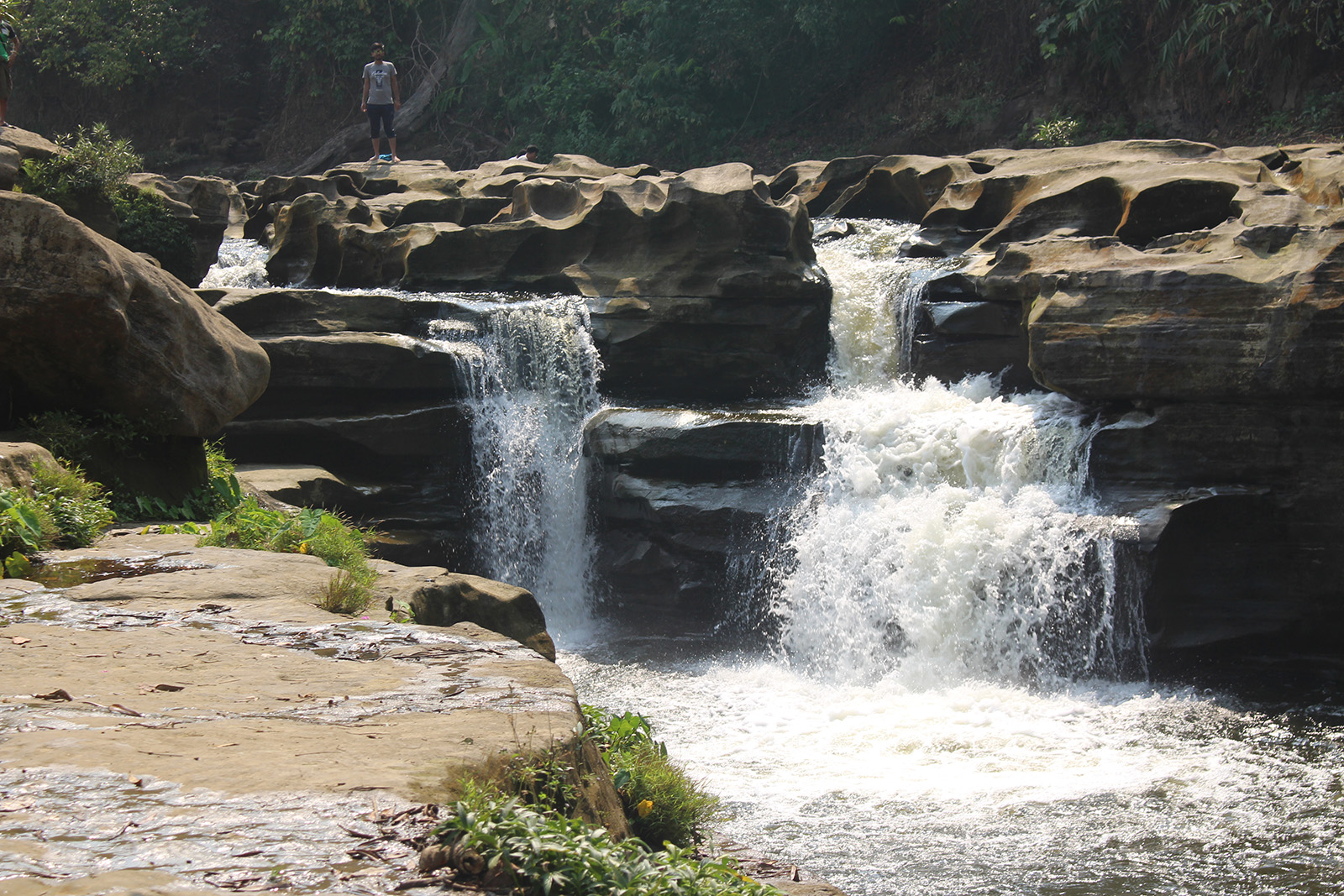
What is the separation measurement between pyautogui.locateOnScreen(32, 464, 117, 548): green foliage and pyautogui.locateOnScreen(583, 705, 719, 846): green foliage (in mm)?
3324

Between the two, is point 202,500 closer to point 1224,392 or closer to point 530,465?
point 530,465

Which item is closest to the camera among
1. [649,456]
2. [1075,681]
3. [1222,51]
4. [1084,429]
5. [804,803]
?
[804,803]

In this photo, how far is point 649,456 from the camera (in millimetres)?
11164

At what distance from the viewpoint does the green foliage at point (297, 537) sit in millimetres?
6801

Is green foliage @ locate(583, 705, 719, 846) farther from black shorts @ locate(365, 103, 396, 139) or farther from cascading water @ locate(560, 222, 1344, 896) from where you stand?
black shorts @ locate(365, 103, 396, 139)

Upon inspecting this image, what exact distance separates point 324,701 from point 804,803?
3.74 metres

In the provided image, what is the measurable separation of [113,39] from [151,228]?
16.1 m

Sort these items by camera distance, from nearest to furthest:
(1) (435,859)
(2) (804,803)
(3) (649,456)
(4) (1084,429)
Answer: (1) (435,859)
(2) (804,803)
(4) (1084,429)
(3) (649,456)

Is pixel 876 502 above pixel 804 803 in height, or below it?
above

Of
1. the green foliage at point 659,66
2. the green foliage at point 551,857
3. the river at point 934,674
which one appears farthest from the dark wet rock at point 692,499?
the green foliage at point 659,66

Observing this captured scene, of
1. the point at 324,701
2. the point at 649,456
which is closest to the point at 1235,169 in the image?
the point at 649,456

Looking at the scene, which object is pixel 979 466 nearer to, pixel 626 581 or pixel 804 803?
pixel 626 581

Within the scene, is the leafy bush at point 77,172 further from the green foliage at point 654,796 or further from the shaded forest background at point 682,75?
the shaded forest background at point 682,75

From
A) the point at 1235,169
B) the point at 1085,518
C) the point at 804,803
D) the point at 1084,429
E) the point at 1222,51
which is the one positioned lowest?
the point at 804,803
